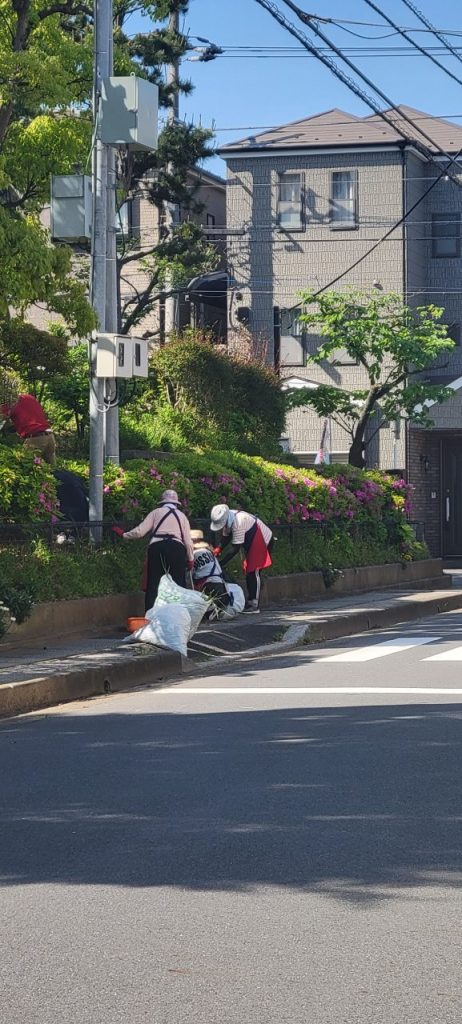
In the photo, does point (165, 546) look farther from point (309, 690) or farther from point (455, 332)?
point (455, 332)

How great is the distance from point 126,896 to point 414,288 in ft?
125

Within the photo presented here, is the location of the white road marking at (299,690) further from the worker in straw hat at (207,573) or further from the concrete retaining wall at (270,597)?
the worker in straw hat at (207,573)

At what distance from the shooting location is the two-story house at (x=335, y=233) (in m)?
43.0

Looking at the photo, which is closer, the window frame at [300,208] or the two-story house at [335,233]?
the two-story house at [335,233]

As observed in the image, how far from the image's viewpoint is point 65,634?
17375 mm

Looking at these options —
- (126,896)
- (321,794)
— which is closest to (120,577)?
(321,794)

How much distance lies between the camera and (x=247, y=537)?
21.4 m

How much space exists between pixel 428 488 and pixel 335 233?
26.8 feet

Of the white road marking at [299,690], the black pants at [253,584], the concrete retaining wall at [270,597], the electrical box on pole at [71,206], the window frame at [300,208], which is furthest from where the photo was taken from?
the window frame at [300,208]

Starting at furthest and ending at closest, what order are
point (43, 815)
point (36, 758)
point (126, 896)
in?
point (36, 758) → point (43, 815) → point (126, 896)

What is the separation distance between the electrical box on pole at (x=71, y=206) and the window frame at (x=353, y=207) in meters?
25.3

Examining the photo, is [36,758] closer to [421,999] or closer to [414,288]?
[421,999]

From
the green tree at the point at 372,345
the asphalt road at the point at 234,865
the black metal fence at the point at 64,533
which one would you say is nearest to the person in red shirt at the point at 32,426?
the black metal fence at the point at 64,533

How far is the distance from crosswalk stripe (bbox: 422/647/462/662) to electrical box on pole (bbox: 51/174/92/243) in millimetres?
6450
